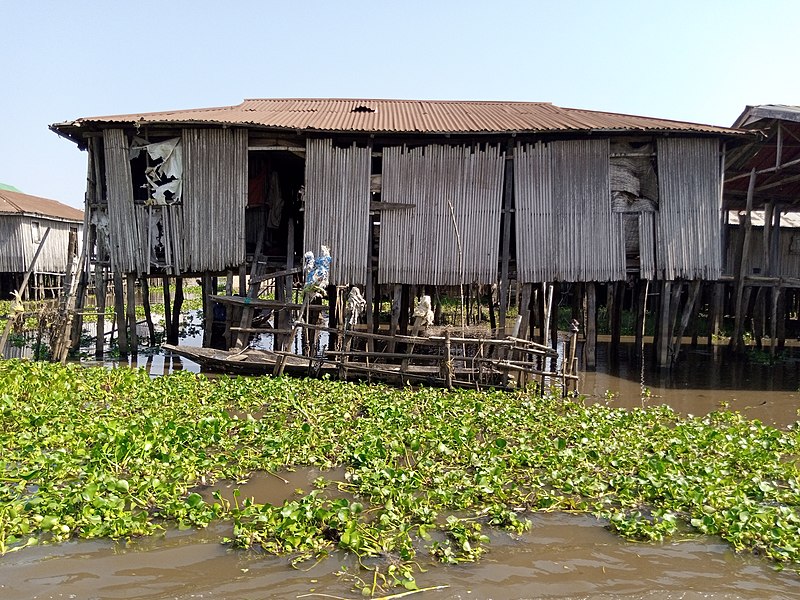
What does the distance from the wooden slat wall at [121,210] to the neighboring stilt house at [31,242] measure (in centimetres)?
1337

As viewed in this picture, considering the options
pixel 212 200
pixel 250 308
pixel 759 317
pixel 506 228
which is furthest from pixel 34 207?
pixel 759 317

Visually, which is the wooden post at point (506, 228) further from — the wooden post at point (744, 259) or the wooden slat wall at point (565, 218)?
the wooden post at point (744, 259)

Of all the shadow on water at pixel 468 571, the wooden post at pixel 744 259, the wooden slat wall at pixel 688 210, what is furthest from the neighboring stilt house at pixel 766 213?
the shadow on water at pixel 468 571

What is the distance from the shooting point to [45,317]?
48.4ft

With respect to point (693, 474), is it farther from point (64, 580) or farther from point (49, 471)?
point (49, 471)

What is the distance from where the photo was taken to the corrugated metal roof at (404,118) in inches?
555

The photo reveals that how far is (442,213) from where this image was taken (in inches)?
578

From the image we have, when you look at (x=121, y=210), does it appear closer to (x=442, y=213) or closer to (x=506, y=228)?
(x=442, y=213)

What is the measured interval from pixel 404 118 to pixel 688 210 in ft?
23.5

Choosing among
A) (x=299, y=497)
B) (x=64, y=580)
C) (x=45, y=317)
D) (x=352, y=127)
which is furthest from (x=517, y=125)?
(x=64, y=580)

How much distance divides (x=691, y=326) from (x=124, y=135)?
17.8 meters

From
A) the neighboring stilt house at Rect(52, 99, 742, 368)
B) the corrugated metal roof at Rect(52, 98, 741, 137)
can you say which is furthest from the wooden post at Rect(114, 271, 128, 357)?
the corrugated metal roof at Rect(52, 98, 741, 137)

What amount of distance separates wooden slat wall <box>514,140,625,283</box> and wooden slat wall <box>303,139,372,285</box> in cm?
357

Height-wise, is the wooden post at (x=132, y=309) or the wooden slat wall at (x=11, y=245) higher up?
the wooden slat wall at (x=11, y=245)
